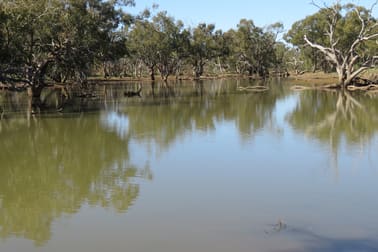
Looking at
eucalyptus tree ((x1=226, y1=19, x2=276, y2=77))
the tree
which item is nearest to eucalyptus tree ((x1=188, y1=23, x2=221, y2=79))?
the tree

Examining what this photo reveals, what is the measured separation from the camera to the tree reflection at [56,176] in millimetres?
7941

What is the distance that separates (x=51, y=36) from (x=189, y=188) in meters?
23.8

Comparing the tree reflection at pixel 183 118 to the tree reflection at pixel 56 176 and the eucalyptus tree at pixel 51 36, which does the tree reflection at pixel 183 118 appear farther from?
the eucalyptus tree at pixel 51 36

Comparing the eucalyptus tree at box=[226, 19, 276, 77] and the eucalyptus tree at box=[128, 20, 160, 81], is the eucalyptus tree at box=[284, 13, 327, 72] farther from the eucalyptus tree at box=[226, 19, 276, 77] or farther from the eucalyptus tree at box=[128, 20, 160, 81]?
the eucalyptus tree at box=[128, 20, 160, 81]

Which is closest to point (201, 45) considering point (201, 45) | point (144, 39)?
point (201, 45)

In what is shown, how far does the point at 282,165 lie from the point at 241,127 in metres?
7.54

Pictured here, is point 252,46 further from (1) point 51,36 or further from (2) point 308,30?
(1) point 51,36

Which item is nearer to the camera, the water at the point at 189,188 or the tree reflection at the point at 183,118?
the water at the point at 189,188

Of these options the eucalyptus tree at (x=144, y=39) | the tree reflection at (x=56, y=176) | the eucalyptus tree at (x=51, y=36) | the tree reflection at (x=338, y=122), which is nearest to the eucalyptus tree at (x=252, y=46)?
the eucalyptus tree at (x=144, y=39)

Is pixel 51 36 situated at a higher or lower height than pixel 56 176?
higher

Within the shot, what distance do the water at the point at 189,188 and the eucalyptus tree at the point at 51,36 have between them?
28.7ft

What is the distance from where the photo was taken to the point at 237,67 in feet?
320

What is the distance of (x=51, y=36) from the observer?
30484mm

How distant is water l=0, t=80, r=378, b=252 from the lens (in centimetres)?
666
